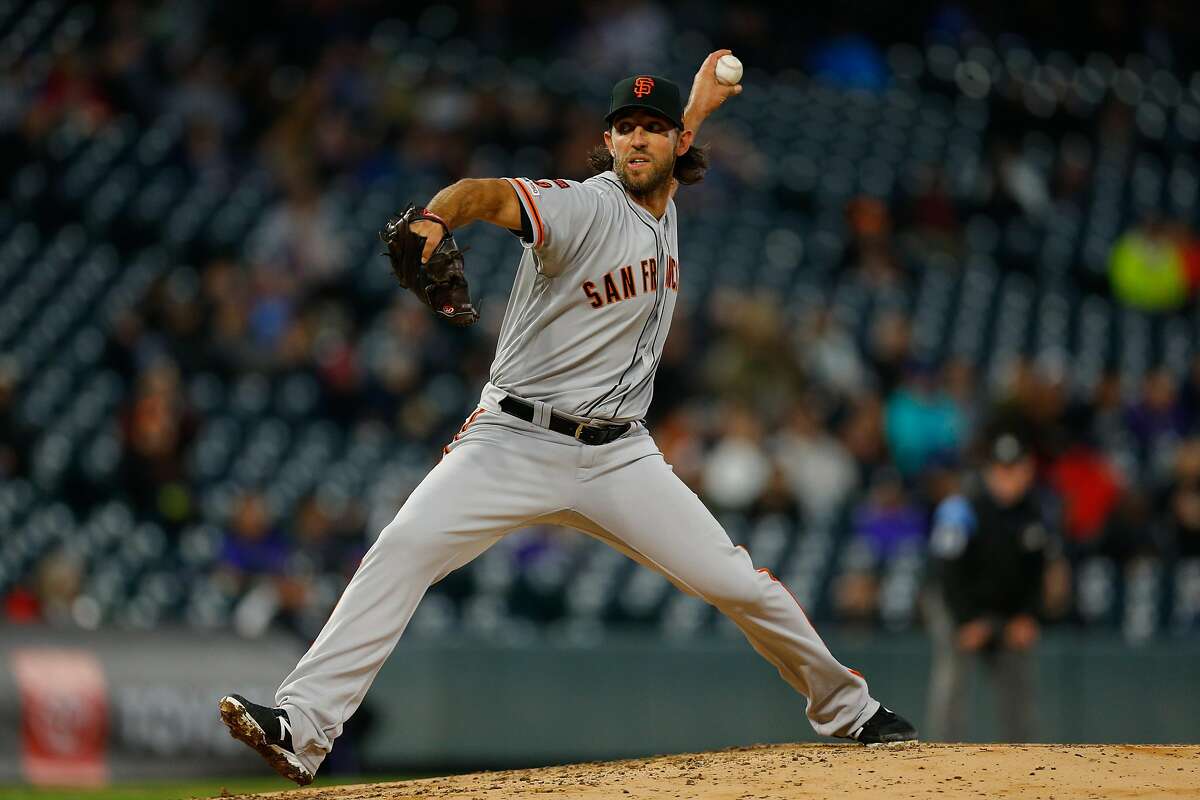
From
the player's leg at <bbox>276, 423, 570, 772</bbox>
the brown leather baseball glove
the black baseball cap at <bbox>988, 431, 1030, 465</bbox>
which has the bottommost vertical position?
the player's leg at <bbox>276, 423, 570, 772</bbox>

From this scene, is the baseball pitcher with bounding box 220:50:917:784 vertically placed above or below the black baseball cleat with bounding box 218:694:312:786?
above

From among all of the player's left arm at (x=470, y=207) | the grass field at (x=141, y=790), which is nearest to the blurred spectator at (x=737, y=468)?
the grass field at (x=141, y=790)

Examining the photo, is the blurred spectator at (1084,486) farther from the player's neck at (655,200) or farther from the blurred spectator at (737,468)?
the player's neck at (655,200)

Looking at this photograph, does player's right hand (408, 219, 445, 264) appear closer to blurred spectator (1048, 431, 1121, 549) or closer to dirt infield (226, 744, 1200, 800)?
dirt infield (226, 744, 1200, 800)

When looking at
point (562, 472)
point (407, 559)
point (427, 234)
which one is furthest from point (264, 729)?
point (427, 234)

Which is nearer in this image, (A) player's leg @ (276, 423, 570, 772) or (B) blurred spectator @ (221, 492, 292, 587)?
(A) player's leg @ (276, 423, 570, 772)

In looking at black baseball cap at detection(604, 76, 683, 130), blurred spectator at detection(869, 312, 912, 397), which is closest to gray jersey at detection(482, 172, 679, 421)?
black baseball cap at detection(604, 76, 683, 130)
